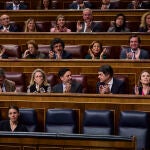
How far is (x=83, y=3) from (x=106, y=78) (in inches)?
47.7

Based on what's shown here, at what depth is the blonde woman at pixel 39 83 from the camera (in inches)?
87.0

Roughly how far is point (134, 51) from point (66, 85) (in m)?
→ 0.50

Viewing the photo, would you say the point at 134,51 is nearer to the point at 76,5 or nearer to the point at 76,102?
the point at 76,102

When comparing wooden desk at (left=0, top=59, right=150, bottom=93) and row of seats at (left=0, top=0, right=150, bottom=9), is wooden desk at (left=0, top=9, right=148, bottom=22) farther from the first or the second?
wooden desk at (left=0, top=59, right=150, bottom=93)

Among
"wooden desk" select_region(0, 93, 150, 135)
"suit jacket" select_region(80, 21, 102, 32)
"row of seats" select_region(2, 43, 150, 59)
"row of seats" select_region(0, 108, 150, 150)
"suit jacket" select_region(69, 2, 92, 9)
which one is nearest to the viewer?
"row of seats" select_region(0, 108, 150, 150)

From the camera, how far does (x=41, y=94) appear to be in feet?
6.87

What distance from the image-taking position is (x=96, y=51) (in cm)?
252

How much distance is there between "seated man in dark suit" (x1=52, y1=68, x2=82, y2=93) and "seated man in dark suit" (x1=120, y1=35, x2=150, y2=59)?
43 cm

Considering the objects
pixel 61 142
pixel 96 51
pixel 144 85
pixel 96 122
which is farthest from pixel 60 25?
pixel 61 142

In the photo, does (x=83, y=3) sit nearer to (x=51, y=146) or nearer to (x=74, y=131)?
(x=74, y=131)

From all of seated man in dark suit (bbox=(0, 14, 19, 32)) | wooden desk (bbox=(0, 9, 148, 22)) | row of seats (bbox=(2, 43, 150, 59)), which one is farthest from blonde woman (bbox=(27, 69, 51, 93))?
wooden desk (bbox=(0, 9, 148, 22))

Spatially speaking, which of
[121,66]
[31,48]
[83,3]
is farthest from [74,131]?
[83,3]

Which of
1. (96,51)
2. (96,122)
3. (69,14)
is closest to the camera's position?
(96,122)

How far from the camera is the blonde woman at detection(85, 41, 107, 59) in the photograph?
8.21ft
